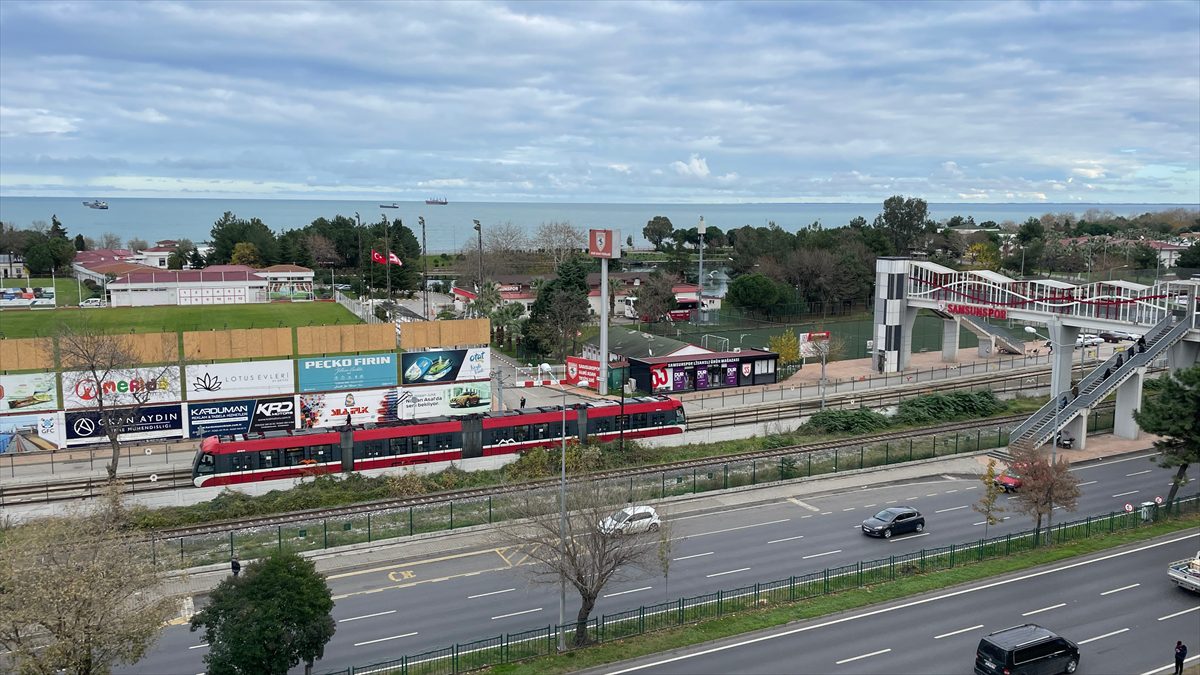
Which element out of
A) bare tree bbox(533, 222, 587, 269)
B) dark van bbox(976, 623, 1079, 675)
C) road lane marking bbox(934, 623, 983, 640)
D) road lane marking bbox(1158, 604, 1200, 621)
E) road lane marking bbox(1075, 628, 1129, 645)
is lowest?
road lane marking bbox(934, 623, 983, 640)

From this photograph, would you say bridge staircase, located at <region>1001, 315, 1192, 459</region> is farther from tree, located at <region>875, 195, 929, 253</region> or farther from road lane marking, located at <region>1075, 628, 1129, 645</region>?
tree, located at <region>875, 195, 929, 253</region>

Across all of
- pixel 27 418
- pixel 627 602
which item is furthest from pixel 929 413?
pixel 27 418

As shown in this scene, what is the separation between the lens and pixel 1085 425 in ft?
172

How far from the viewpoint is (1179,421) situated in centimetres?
3881

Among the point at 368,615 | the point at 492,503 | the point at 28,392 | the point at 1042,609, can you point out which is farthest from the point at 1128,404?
the point at 28,392

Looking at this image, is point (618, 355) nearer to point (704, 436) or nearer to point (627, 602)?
point (704, 436)

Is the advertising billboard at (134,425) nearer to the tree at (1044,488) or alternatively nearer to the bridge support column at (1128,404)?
the tree at (1044,488)

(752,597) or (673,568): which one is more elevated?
(752,597)

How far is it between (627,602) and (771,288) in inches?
2935

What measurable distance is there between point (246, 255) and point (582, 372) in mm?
99561

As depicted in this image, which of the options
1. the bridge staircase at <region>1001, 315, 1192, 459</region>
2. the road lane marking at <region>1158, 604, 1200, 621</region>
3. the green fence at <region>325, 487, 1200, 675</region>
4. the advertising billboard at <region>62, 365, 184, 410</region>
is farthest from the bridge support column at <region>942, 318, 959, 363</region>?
the advertising billboard at <region>62, 365, 184, 410</region>

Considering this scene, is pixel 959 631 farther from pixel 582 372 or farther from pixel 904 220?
pixel 904 220

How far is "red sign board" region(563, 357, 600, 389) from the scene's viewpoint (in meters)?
68.1

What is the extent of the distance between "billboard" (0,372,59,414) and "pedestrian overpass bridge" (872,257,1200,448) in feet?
179
